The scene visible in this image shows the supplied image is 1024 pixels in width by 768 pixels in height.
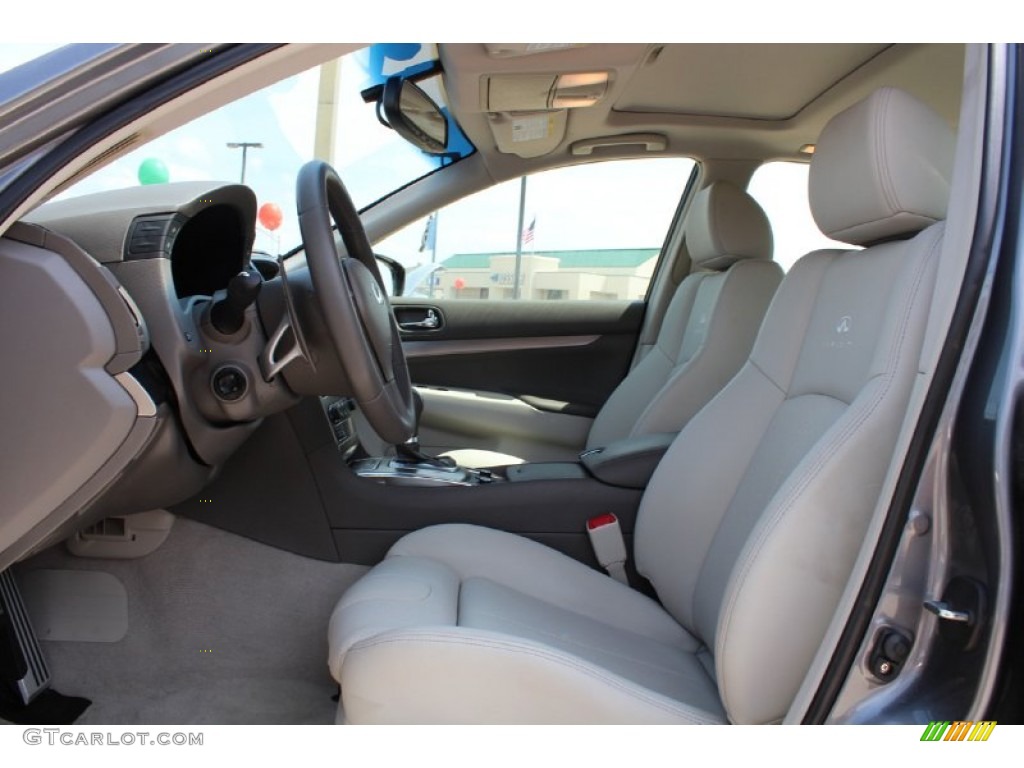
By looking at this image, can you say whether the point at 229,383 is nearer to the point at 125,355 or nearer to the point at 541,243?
the point at 125,355

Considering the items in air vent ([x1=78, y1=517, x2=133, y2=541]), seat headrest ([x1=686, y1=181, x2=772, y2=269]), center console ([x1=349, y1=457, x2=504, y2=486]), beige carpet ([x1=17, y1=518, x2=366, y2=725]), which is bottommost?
beige carpet ([x1=17, y1=518, x2=366, y2=725])

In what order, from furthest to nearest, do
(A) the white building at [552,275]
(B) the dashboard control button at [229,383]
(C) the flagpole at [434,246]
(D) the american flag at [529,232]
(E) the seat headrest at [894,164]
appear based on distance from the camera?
(A) the white building at [552,275], (D) the american flag at [529,232], (C) the flagpole at [434,246], (B) the dashboard control button at [229,383], (E) the seat headrest at [894,164]

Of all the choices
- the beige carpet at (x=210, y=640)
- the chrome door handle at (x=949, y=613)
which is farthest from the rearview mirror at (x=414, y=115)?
the chrome door handle at (x=949, y=613)

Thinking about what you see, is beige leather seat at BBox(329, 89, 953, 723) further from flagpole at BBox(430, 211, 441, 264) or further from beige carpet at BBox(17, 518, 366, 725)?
flagpole at BBox(430, 211, 441, 264)

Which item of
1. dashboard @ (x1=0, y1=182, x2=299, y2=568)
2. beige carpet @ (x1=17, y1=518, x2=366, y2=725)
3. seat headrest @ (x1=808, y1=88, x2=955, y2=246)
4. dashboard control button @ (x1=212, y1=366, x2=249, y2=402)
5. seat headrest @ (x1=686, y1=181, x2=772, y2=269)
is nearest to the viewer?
dashboard @ (x1=0, y1=182, x2=299, y2=568)

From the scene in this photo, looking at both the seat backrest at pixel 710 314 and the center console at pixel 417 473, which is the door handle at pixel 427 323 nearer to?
the seat backrest at pixel 710 314

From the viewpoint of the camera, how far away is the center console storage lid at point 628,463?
153 cm

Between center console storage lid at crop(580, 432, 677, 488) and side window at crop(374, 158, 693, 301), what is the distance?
3.81ft

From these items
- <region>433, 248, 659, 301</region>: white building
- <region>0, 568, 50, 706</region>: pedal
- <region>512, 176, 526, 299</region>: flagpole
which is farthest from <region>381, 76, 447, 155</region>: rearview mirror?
<region>0, 568, 50, 706</region>: pedal

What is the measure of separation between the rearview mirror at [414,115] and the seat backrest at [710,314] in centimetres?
78

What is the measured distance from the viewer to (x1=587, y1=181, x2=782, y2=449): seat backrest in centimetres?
194

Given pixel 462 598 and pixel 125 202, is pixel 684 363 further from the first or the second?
pixel 125 202

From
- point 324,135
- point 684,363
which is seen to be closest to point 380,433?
point 684,363
